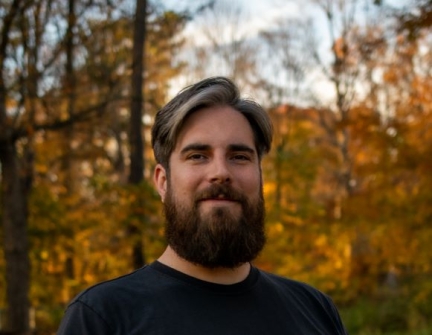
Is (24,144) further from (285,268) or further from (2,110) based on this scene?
(285,268)

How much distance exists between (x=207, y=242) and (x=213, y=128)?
0.31 m

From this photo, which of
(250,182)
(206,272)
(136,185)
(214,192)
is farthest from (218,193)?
(136,185)

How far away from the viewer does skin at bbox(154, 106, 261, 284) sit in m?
2.04

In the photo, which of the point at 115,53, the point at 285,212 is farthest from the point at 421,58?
the point at 115,53

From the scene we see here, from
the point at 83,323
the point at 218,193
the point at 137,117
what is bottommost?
the point at 83,323

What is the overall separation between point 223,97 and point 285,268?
428 inches

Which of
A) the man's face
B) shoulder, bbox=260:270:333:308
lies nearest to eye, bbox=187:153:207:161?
the man's face

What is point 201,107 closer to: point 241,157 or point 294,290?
point 241,157

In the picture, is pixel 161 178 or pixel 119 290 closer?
pixel 119 290

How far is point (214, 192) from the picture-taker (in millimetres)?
2016

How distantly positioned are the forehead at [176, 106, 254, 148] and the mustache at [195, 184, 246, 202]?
13cm

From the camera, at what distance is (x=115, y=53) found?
884cm

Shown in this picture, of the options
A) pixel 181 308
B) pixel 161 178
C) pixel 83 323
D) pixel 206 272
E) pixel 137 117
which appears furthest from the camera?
pixel 137 117

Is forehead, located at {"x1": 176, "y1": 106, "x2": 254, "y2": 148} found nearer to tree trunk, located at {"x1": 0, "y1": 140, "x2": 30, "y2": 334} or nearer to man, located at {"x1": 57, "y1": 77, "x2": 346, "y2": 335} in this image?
man, located at {"x1": 57, "y1": 77, "x2": 346, "y2": 335}
